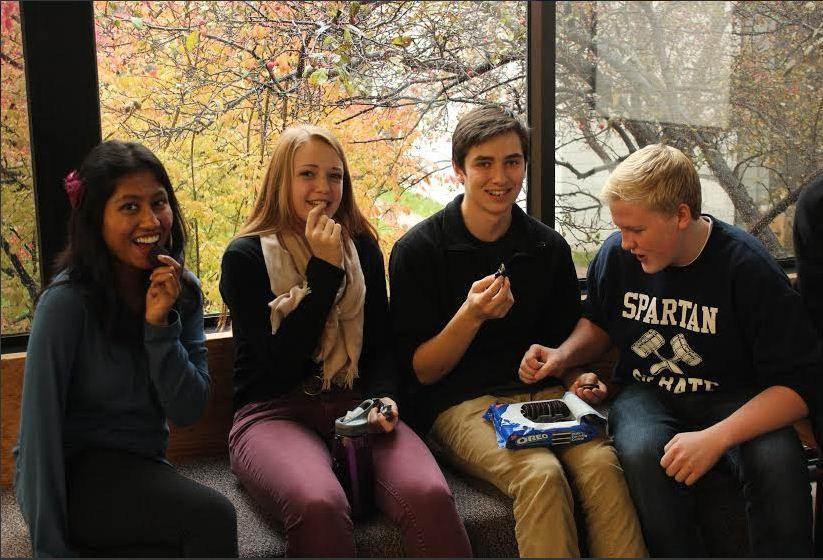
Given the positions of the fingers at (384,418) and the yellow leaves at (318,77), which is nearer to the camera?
the fingers at (384,418)

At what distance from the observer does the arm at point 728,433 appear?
175 cm

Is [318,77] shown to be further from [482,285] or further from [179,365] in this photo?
[179,365]

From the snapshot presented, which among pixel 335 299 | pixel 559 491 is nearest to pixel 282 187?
pixel 335 299

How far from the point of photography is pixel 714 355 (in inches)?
74.5

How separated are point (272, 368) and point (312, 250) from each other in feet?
0.97

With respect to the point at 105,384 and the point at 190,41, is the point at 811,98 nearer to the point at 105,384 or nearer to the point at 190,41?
the point at 190,41

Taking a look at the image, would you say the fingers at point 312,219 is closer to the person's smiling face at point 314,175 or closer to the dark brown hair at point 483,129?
the person's smiling face at point 314,175

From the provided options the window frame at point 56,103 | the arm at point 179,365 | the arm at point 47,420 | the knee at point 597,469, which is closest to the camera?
the arm at point 47,420

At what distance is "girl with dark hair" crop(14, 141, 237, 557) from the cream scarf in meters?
0.21

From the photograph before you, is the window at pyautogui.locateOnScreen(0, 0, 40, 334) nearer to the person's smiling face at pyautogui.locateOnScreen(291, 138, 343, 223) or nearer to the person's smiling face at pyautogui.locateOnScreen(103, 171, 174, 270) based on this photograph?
the person's smiling face at pyautogui.locateOnScreen(103, 171, 174, 270)

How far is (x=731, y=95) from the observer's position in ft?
9.85

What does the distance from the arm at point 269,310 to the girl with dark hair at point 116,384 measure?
12 cm

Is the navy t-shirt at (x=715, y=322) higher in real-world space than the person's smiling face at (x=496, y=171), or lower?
lower

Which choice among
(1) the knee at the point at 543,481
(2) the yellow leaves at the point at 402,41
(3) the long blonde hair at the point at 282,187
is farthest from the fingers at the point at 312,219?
(2) the yellow leaves at the point at 402,41
